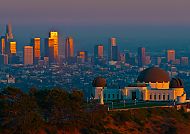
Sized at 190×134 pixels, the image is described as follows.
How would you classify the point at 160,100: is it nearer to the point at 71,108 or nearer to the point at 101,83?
the point at 101,83

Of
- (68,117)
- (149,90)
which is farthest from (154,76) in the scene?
(68,117)

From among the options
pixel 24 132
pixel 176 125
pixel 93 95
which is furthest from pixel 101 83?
pixel 24 132

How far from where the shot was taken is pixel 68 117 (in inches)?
2365

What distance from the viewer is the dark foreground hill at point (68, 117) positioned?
187 ft

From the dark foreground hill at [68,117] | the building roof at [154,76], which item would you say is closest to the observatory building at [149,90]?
the building roof at [154,76]

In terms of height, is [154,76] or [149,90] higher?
[154,76]

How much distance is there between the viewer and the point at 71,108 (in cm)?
6028

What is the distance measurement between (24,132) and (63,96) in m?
5.53

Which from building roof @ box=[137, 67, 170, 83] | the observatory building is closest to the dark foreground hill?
the observatory building

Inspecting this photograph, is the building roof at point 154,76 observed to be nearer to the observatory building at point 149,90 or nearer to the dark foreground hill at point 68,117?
the observatory building at point 149,90

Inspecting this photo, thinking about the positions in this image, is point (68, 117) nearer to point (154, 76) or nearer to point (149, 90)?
point (149, 90)

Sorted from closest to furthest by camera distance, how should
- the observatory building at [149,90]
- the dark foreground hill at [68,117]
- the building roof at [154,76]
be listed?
the dark foreground hill at [68,117], the observatory building at [149,90], the building roof at [154,76]

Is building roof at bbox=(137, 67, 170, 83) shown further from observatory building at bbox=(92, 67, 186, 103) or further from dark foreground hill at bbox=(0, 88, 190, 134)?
dark foreground hill at bbox=(0, 88, 190, 134)

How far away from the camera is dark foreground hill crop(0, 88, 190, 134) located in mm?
56938
